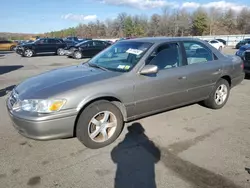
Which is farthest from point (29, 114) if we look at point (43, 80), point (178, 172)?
point (178, 172)

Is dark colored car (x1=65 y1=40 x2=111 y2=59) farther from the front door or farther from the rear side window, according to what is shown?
the front door

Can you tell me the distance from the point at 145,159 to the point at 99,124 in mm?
855

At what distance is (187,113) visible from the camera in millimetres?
4797

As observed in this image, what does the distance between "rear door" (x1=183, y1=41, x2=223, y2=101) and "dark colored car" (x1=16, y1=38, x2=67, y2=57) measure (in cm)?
1903

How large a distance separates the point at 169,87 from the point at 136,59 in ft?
2.57

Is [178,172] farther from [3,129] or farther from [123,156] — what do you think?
[3,129]

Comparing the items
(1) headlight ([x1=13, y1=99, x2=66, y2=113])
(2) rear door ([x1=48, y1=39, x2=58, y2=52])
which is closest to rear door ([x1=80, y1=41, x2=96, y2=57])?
(2) rear door ([x1=48, y1=39, x2=58, y2=52])

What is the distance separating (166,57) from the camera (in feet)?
13.4

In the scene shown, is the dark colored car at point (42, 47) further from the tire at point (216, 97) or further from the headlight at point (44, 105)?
the headlight at point (44, 105)

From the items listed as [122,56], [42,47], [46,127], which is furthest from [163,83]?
[42,47]

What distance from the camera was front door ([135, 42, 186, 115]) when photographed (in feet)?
12.3

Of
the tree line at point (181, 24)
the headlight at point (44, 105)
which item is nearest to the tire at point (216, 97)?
the headlight at point (44, 105)

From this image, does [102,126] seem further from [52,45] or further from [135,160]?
[52,45]

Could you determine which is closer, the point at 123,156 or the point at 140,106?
the point at 123,156
